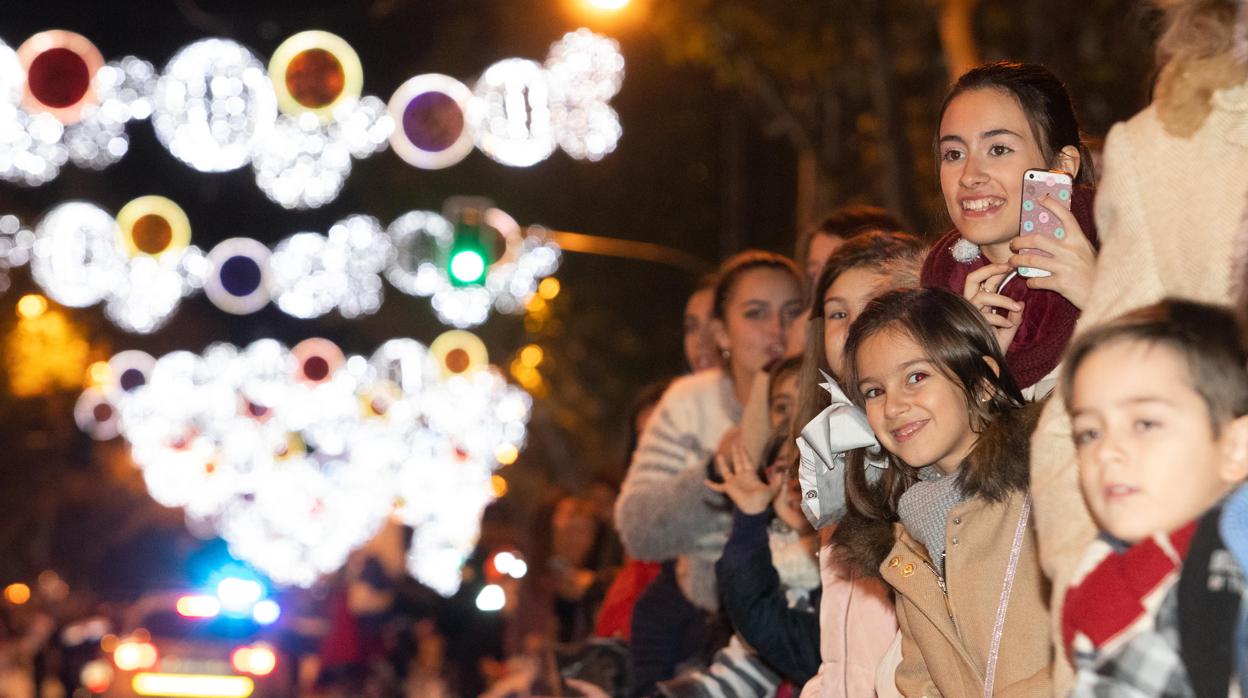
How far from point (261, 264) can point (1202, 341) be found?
24754 millimetres

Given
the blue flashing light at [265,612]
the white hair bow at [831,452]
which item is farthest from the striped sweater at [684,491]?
the blue flashing light at [265,612]

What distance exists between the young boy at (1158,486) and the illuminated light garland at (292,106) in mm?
13350

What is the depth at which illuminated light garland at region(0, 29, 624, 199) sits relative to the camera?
637 inches

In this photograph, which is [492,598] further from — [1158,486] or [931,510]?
[1158,486]

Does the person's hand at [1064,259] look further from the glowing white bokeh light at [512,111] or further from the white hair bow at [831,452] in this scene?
the glowing white bokeh light at [512,111]

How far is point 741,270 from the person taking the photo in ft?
24.6

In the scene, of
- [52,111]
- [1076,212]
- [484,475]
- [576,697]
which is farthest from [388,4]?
[1076,212]

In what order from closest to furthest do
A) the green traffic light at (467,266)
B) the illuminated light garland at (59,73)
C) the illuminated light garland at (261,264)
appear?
1. the illuminated light garland at (59,73)
2. the green traffic light at (467,266)
3. the illuminated light garland at (261,264)

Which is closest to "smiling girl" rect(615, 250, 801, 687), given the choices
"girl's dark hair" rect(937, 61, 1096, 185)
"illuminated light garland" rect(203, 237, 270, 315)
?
"girl's dark hair" rect(937, 61, 1096, 185)

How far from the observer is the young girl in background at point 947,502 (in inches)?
156

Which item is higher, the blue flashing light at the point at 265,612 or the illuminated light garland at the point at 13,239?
the illuminated light garland at the point at 13,239

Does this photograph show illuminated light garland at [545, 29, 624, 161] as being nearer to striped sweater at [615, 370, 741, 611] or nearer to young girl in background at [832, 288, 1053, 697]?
striped sweater at [615, 370, 741, 611]

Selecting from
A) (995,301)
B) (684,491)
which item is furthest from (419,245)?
(995,301)

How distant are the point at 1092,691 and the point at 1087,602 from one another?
156mm
